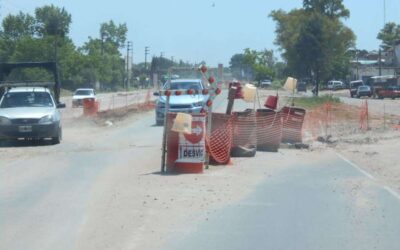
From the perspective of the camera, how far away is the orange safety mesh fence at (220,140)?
1723cm

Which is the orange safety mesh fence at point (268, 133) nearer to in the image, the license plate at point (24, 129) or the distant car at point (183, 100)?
the license plate at point (24, 129)

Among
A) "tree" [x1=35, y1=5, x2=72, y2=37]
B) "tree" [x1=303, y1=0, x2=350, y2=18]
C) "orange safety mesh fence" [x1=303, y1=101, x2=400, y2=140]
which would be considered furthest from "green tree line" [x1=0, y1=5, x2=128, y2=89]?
"orange safety mesh fence" [x1=303, y1=101, x2=400, y2=140]

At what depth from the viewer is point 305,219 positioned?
10.7 m


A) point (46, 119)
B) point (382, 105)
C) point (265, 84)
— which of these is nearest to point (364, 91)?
point (265, 84)

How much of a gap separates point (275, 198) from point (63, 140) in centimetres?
1334

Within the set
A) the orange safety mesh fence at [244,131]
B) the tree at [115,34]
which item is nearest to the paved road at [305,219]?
the orange safety mesh fence at [244,131]

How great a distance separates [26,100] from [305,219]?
15013mm

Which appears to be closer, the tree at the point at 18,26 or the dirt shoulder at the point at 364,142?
the dirt shoulder at the point at 364,142

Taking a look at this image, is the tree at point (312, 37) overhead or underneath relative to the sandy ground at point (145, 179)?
overhead

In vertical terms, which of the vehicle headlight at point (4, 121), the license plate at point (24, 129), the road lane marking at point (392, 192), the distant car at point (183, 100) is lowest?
the road lane marking at point (392, 192)

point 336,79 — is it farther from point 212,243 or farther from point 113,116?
point 212,243

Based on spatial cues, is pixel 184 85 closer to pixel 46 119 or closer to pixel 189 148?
pixel 46 119

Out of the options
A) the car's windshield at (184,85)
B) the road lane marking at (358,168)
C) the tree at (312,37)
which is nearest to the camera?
the road lane marking at (358,168)

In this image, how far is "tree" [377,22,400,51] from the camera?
6023 inches
